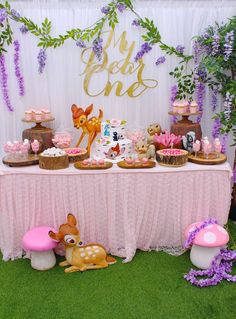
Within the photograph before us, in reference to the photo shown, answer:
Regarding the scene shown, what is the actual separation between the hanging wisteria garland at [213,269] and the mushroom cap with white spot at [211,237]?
33 mm

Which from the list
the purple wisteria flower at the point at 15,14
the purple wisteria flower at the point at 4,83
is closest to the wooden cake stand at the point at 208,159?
the purple wisteria flower at the point at 4,83

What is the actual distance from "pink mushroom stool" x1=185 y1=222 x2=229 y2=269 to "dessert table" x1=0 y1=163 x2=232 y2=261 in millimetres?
197

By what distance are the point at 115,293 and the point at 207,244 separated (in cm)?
67

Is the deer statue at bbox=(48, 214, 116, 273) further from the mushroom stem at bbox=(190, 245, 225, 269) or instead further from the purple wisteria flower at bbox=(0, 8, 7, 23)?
the purple wisteria flower at bbox=(0, 8, 7, 23)

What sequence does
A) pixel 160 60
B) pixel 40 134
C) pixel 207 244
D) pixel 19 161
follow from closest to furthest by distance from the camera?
pixel 207 244
pixel 19 161
pixel 40 134
pixel 160 60

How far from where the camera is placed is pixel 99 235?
2625mm

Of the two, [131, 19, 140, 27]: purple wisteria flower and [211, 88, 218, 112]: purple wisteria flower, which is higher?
[131, 19, 140, 27]: purple wisteria flower

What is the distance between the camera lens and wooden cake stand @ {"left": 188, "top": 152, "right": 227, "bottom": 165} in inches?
101

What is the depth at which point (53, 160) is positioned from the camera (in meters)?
2.49

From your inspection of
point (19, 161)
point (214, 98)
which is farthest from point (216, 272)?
point (19, 161)

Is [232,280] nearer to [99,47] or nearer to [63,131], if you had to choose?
[63,131]

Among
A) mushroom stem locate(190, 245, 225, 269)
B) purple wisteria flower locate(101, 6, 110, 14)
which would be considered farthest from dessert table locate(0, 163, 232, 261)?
purple wisteria flower locate(101, 6, 110, 14)

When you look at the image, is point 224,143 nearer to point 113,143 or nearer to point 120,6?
point 113,143

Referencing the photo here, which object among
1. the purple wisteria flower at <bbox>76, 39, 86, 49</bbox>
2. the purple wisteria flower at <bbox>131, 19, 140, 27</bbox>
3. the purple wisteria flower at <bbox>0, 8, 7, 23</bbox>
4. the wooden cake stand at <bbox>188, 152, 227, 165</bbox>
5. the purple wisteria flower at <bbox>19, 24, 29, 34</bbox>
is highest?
the purple wisteria flower at <bbox>0, 8, 7, 23</bbox>
